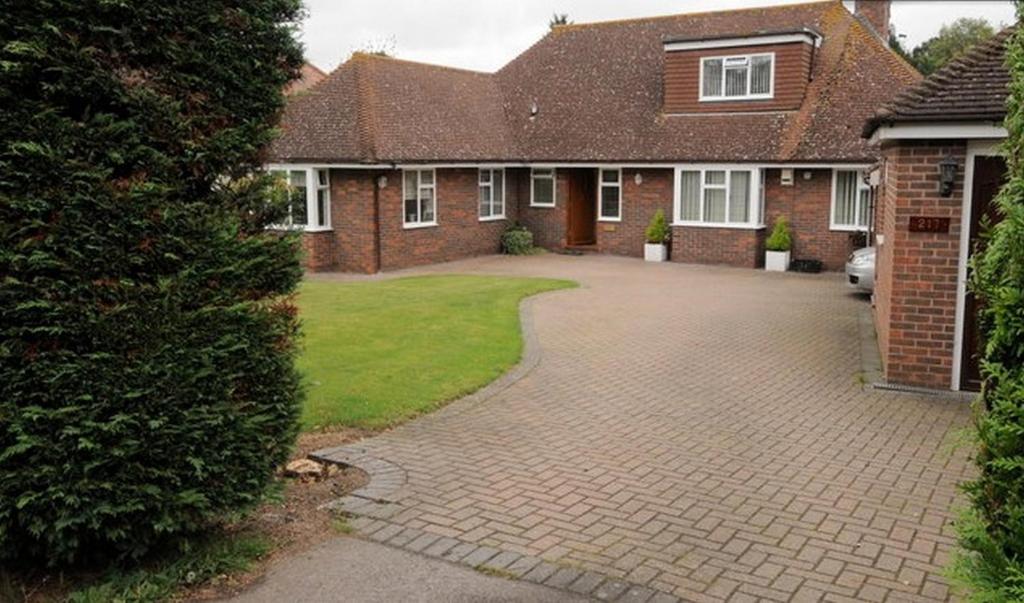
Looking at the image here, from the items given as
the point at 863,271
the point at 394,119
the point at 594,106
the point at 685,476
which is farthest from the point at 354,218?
the point at 685,476

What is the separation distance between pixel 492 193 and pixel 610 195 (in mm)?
3386

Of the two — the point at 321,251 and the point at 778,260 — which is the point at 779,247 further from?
the point at 321,251

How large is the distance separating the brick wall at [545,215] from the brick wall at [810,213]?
610 centimetres

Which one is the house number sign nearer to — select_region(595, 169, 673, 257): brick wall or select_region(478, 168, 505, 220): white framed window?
select_region(595, 169, 673, 257): brick wall

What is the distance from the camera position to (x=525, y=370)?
1064 centimetres

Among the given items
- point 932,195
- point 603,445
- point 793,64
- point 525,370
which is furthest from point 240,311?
point 793,64

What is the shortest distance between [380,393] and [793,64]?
17.1m

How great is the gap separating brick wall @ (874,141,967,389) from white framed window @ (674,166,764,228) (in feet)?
40.5

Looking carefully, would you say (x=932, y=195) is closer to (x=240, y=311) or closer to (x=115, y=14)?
(x=240, y=311)

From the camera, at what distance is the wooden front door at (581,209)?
2586 centimetres

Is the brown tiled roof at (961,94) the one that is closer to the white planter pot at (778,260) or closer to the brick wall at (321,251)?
the white planter pot at (778,260)

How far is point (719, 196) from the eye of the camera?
74.5 ft

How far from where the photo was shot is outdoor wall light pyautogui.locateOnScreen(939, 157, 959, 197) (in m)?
9.08

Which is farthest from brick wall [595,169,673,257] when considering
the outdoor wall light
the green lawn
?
the outdoor wall light
